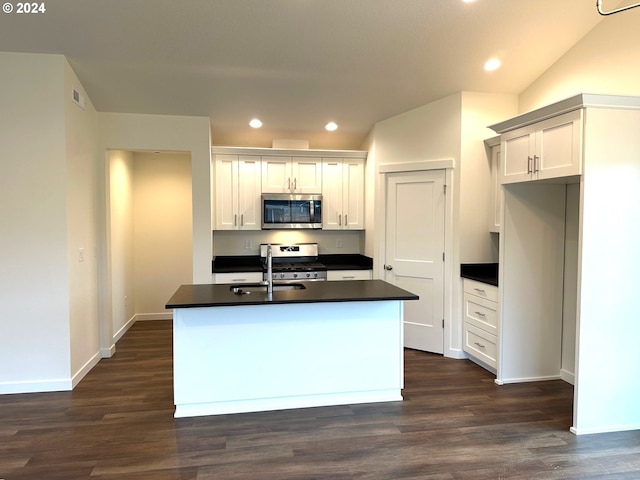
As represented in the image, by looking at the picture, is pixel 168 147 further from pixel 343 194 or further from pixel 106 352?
pixel 106 352

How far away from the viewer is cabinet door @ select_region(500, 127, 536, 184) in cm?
332

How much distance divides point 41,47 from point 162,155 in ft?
8.42

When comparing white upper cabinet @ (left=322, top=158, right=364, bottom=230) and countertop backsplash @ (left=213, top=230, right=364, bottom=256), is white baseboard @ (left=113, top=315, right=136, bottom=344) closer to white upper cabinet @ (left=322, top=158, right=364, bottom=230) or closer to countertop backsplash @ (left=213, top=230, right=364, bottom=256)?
countertop backsplash @ (left=213, top=230, right=364, bottom=256)

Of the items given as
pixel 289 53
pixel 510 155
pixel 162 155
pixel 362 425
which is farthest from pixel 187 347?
pixel 162 155

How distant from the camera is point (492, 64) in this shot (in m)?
3.87

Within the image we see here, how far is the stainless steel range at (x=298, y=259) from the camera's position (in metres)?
5.06

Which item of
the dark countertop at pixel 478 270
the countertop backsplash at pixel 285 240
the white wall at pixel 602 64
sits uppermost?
the white wall at pixel 602 64

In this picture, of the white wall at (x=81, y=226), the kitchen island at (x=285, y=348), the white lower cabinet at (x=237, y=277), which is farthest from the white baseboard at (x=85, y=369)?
the white lower cabinet at (x=237, y=277)

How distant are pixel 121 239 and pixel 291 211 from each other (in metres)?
2.17

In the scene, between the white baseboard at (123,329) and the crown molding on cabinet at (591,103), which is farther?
the white baseboard at (123,329)

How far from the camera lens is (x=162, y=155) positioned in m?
5.93

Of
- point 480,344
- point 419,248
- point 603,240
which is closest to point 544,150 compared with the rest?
point 603,240

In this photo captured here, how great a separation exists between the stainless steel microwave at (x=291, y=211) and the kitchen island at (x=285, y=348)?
1859 mm

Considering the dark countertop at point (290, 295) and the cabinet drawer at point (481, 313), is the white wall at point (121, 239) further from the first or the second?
the cabinet drawer at point (481, 313)
